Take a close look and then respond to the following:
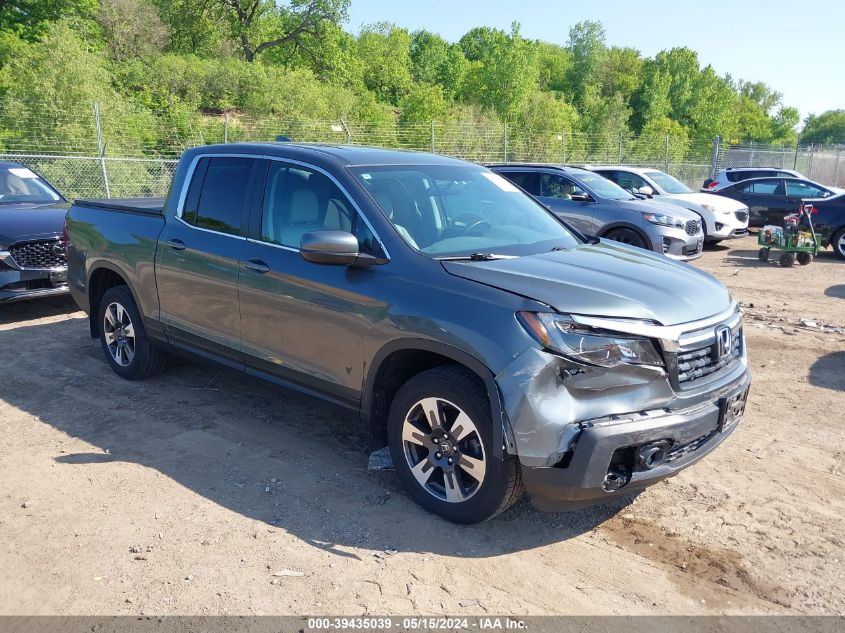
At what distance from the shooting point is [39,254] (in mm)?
7633

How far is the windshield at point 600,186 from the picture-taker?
11484mm

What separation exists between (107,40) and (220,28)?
41.3 ft

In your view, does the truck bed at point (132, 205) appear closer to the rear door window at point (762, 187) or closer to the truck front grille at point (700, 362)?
the truck front grille at point (700, 362)

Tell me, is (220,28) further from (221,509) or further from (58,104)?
(221,509)

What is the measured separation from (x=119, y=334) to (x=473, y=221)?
10.8ft

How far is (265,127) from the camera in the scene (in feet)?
78.1

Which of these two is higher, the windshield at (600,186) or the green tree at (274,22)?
the green tree at (274,22)

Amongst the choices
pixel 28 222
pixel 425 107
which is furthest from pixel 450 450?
pixel 425 107

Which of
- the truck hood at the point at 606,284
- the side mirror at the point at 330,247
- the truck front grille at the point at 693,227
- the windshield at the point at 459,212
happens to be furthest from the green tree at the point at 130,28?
the truck hood at the point at 606,284

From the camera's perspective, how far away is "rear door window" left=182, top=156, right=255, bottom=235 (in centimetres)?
463

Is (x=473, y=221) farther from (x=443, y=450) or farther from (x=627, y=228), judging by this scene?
(x=627, y=228)

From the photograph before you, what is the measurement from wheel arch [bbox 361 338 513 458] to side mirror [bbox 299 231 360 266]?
1.73 ft

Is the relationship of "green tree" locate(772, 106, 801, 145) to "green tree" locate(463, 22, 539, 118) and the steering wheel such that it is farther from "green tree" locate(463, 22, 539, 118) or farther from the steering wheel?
the steering wheel

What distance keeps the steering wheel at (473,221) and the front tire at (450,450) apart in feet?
3.56
